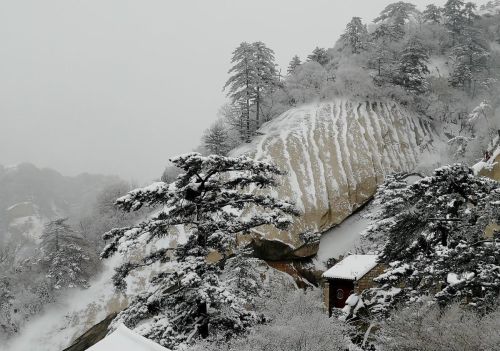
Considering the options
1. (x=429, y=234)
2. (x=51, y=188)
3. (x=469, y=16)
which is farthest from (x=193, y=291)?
(x=51, y=188)

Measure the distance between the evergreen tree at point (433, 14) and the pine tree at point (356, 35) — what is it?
13992mm

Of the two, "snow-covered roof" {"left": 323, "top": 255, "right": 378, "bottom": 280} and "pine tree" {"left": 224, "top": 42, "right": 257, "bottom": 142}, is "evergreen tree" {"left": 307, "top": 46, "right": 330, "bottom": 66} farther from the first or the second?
"snow-covered roof" {"left": 323, "top": 255, "right": 378, "bottom": 280}

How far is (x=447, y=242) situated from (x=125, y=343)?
9.53 metres

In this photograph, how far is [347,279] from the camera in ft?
85.6

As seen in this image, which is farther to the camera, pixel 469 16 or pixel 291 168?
pixel 469 16

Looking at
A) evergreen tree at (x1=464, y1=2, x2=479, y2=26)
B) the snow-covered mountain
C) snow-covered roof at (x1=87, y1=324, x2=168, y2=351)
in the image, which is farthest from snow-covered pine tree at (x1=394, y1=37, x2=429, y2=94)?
the snow-covered mountain

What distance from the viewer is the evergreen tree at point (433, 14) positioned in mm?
59500

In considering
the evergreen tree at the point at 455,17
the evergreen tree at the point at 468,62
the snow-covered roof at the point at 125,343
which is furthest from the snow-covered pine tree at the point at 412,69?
the snow-covered roof at the point at 125,343

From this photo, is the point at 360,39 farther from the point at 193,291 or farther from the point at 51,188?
the point at 51,188

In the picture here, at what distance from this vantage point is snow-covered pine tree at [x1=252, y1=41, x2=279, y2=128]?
4212 centimetres

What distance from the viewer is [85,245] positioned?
114 ft

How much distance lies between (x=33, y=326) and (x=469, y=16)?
5967 centimetres

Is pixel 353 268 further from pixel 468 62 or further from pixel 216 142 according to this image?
pixel 468 62

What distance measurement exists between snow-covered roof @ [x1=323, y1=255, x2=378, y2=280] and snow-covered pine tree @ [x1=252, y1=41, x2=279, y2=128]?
19907 millimetres
